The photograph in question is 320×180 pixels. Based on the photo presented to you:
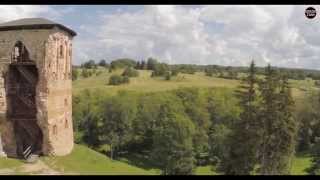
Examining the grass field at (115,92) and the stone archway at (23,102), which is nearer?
the grass field at (115,92)

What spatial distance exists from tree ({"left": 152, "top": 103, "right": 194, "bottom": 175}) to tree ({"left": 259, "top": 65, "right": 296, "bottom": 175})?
11.5 meters

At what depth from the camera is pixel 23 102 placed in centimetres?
2819

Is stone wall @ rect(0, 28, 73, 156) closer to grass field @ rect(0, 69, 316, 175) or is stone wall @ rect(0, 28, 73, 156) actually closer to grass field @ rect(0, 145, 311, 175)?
grass field @ rect(0, 145, 311, 175)

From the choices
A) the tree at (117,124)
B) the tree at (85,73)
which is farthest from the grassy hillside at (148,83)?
the tree at (117,124)

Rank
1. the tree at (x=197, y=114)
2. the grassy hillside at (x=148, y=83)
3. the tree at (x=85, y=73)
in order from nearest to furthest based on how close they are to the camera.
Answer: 1. the tree at (x=197, y=114)
2. the grassy hillside at (x=148, y=83)
3. the tree at (x=85, y=73)

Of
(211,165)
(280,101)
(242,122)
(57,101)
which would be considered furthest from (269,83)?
(211,165)

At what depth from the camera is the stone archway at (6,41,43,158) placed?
27.5 m

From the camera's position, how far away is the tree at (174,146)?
40.6 m

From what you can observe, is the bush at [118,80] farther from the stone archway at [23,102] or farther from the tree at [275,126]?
the tree at [275,126]

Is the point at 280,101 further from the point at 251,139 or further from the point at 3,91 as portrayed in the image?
the point at 3,91

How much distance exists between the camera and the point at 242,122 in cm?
2820

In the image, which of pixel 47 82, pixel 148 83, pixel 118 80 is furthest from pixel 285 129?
pixel 118 80

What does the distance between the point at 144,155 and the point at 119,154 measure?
2722 millimetres

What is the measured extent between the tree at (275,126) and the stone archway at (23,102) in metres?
13.3
